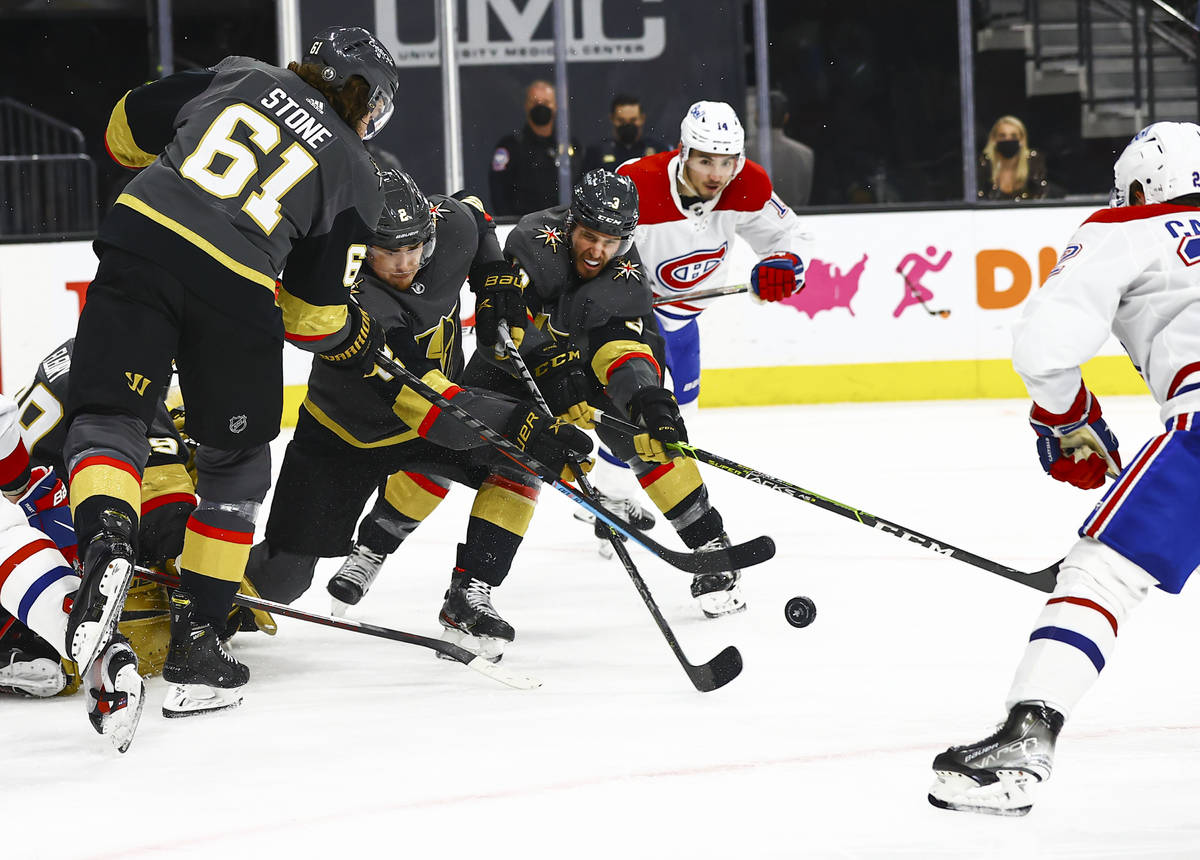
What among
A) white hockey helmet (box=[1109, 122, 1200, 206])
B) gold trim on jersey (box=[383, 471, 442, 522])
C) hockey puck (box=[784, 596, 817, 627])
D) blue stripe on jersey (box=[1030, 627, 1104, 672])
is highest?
white hockey helmet (box=[1109, 122, 1200, 206])

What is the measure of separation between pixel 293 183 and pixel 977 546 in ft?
6.99

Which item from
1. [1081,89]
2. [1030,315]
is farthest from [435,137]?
[1030,315]

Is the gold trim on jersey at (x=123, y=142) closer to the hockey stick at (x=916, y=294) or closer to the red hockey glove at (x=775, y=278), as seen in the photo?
the red hockey glove at (x=775, y=278)

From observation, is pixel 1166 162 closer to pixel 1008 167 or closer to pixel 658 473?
pixel 658 473

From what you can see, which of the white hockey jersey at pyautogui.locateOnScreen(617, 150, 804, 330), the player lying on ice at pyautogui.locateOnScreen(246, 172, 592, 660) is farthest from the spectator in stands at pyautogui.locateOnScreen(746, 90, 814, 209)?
the player lying on ice at pyautogui.locateOnScreen(246, 172, 592, 660)

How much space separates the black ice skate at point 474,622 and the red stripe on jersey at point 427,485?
25cm

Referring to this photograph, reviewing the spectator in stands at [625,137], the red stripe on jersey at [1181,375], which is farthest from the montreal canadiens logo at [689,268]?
the spectator in stands at [625,137]

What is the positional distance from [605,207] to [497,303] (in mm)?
290

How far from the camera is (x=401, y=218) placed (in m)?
2.67

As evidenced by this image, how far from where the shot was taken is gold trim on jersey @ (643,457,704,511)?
3072mm

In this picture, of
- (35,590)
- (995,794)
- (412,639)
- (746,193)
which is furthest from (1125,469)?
(746,193)

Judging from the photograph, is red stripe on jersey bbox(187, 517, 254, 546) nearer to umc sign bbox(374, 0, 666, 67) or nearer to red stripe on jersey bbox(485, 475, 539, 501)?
red stripe on jersey bbox(485, 475, 539, 501)

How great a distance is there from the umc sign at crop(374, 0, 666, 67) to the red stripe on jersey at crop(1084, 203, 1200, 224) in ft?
18.5

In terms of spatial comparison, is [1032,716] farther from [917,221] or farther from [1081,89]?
[1081,89]
